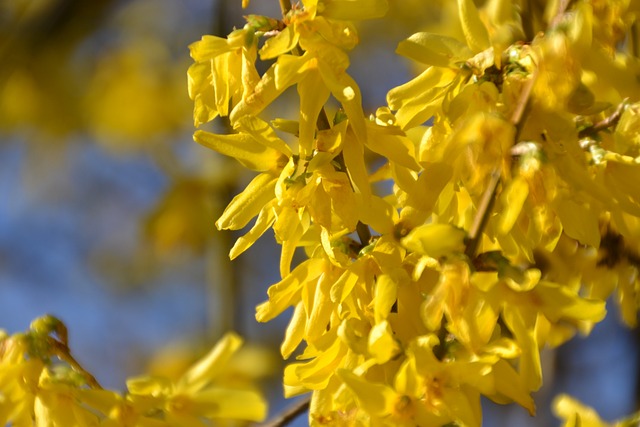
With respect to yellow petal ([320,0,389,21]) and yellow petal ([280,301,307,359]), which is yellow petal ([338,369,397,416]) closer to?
yellow petal ([280,301,307,359])

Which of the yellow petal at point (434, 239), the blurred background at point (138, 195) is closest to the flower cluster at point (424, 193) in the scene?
the yellow petal at point (434, 239)

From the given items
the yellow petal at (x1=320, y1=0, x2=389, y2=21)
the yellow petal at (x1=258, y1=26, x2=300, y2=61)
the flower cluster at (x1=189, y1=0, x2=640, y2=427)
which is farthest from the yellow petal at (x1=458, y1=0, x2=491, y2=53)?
the yellow petal at (x1=258, y1=26, x2=300, y2=61)

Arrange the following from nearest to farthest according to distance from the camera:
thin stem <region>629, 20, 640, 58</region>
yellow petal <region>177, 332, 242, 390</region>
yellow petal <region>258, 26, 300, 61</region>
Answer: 1. yellow petal <region>258, 26, 300, 61</region>
2. yellow petal <region>177, 332, 242, 390</region>
3. thin stem <region>629, 20, 640, 58</region>

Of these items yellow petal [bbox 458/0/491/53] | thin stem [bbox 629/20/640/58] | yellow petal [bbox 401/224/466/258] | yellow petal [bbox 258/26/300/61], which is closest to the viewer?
yellow petal [bbox 401/224/466/258]

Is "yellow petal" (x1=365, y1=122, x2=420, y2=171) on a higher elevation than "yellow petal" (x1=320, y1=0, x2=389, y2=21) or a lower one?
lower

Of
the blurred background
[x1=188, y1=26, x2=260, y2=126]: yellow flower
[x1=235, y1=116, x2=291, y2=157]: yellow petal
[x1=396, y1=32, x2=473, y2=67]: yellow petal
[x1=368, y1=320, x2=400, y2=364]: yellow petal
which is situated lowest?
the blurred background

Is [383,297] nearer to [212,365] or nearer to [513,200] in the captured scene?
[513,200]

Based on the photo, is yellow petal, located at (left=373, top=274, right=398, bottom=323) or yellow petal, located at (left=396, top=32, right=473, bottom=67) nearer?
yellow petal, located at (left=373, top=274, right=398, bottom=323)
